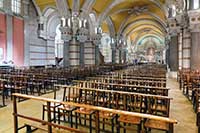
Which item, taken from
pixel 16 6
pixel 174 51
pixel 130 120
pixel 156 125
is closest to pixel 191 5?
pixel 174 51

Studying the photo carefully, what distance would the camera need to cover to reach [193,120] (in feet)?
16.5

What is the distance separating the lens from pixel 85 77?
13227 millimetres

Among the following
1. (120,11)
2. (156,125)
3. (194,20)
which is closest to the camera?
(156,125)

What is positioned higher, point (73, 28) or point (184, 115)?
point (73, 28)

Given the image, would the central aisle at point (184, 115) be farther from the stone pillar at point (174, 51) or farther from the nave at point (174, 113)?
the stone pillar at point (174, 51)

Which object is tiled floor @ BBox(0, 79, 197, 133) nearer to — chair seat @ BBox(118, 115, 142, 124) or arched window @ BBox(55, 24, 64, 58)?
chair seat @ BBox(118, 115, 142, 124)

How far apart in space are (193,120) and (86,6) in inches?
548

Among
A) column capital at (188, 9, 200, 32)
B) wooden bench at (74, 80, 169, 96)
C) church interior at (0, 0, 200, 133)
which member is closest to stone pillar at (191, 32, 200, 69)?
church interior at (0, 0, 200, 133)

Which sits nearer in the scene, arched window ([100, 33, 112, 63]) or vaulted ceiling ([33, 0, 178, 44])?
vaulted ceiling ([33, 0, 178, 44])

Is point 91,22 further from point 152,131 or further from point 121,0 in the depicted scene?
point 152,131

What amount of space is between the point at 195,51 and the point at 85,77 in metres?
6.98

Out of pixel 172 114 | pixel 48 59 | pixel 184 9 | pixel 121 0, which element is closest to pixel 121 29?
pixel 121 0

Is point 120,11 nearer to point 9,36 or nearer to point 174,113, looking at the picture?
point 9,36

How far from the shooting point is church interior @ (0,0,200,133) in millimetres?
4117
